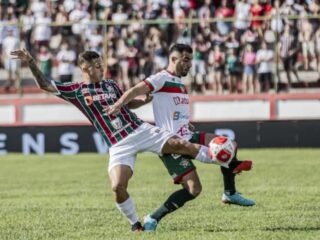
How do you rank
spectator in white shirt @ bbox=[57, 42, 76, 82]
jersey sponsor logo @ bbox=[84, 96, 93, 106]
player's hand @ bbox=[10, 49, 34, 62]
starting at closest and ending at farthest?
player's hand @ bbox=[10, 49, 34, 62] < jersey sponsor logo @ bbox=[84, 96, 93, 106] < spectator in white shirt @ bbox=[57, 42, 76, 82]

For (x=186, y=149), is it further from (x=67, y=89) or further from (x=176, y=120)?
(x=67, y=89)

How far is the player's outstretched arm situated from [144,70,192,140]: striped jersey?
Result: 1.08 metres

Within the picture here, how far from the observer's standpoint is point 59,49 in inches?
970

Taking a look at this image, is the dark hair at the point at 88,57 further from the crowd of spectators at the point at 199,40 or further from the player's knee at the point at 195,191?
the crowd of spectators at the point at 199,40

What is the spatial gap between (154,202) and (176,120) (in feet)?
10.4

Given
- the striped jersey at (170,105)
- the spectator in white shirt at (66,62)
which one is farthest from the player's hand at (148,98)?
the spectator in white shirt at (66,62)

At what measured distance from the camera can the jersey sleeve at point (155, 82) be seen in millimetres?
10180

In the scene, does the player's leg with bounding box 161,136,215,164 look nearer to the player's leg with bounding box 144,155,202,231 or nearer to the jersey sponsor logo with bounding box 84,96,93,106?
the player's leg with bounding box 144,155,202,231

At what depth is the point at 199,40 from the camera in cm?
2383

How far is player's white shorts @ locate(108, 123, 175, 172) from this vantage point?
10.0 meters

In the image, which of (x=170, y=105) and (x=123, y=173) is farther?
(x=170, y=105)

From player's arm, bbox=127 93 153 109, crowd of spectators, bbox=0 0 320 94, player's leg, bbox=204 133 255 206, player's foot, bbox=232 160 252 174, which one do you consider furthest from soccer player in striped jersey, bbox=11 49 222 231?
crowd of spectators, bbox=0 0 320 94

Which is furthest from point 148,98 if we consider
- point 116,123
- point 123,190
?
point 123,190

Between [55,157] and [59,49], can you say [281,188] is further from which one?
[59,49]
